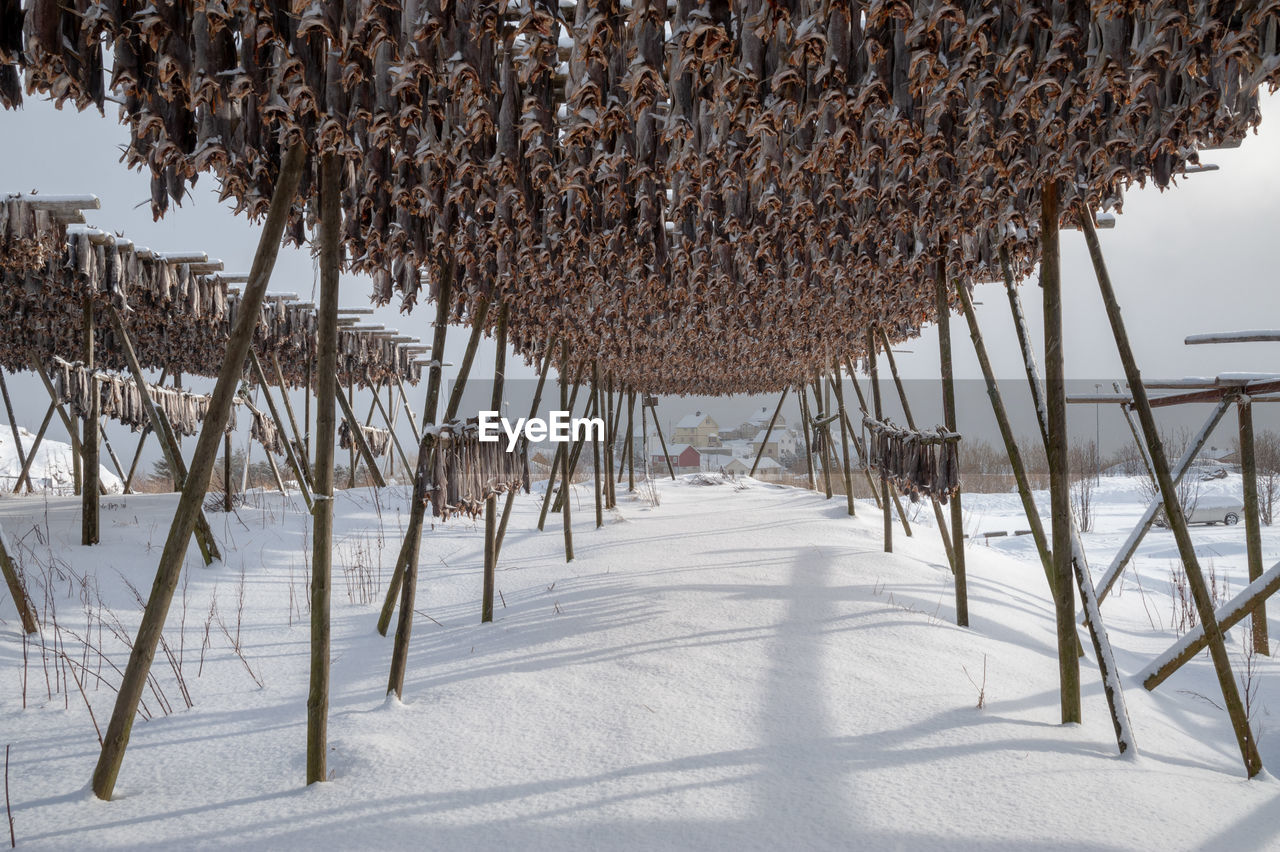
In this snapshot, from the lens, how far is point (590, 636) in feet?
14.4

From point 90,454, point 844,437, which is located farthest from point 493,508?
point 844,437

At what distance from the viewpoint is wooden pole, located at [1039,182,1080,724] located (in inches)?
125

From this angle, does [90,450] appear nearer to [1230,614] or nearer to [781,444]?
[1230,614]

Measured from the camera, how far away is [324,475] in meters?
2.67

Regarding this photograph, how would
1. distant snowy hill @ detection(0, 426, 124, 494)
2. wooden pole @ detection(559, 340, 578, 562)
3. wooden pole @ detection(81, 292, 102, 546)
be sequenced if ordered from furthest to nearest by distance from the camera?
distant snowy hill @ detection(0, 426, 124, 494) → wooden pole @ detection(559, 340, 578, 562) → wooden pole @ detection(81, 292, 102, 546)

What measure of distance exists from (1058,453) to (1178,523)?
2.03ft

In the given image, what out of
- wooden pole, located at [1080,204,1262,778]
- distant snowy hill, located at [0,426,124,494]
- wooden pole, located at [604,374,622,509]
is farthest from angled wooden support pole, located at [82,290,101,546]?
distant snowy hill, located at [0,426,124,494]

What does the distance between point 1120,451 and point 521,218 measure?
34788mm

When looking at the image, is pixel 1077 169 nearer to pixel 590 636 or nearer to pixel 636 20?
pixel 636 20

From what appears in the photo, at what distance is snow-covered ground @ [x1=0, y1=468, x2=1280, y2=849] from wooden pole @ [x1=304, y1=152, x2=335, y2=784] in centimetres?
22

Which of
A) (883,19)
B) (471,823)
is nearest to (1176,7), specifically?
(883,19)

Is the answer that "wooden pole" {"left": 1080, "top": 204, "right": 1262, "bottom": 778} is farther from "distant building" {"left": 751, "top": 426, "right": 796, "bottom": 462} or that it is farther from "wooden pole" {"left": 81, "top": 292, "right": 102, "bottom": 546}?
"distant building" {"left": 751, "top": 426, "right": 796, "bottom": 462}

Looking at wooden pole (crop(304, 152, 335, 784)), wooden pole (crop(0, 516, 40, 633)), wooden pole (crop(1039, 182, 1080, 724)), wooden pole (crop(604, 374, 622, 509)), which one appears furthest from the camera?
wooden pole (crop(604, 374, 622, 509))

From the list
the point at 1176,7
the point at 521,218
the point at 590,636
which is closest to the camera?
the point at 1176,7
